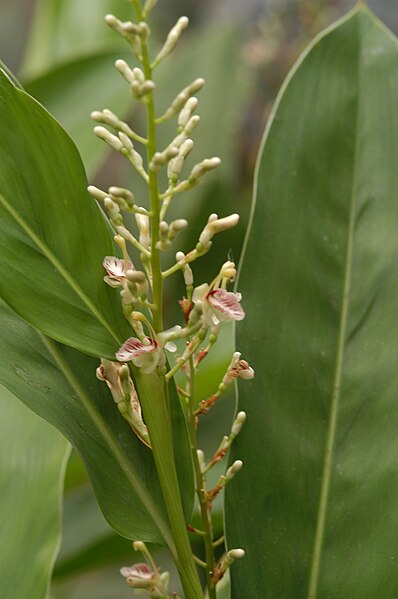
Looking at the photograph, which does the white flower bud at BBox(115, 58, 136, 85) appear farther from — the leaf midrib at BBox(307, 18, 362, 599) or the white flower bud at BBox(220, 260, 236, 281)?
the leaf midrib at BBox(307, 18, 362, 599)

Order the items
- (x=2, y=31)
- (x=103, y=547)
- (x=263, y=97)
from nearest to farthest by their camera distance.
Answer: (x=103, y=547) → (x=263, y=97) → (x=2, y=31)

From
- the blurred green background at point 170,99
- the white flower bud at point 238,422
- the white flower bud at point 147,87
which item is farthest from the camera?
the blurred green background at point 170,99

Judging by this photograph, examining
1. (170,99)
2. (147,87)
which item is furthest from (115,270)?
(170,99)

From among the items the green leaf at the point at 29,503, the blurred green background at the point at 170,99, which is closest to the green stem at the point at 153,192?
the green leaf at the point at 29,503

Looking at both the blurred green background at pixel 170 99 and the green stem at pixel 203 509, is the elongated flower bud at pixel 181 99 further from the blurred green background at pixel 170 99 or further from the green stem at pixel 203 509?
the blurred green background at pixel 170 99

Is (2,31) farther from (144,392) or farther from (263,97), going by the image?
(144,392)

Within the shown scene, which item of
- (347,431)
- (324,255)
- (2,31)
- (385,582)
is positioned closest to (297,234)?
(324,255)

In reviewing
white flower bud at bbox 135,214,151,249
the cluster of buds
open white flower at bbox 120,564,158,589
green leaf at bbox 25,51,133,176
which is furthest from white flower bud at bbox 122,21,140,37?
green leaf at bbox 25,51,133,176
